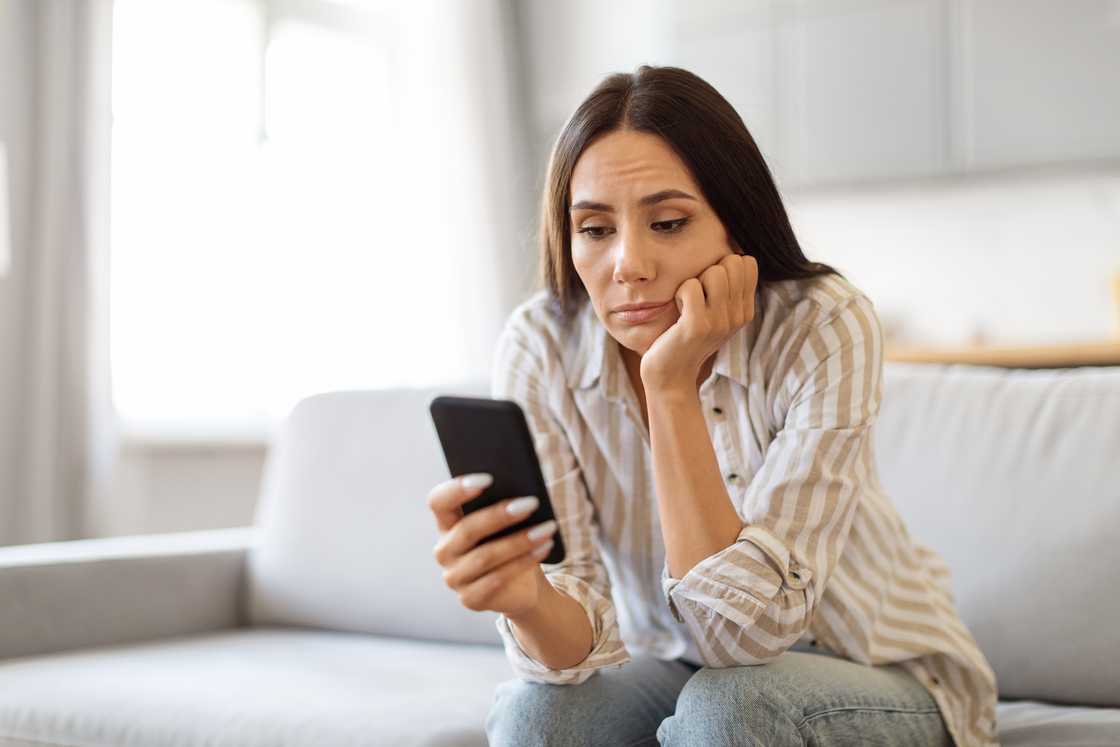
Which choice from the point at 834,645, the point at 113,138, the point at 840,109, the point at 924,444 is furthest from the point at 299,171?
the point at 834,645

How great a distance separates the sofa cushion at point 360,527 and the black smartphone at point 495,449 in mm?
915

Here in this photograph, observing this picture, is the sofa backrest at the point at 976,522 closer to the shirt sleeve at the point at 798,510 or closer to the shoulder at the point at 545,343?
the shirt sleeve at the point at 798,510

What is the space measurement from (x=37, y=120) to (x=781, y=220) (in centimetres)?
278

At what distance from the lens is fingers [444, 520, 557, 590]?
45.2 inches

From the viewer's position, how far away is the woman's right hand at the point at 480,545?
3.75 ft

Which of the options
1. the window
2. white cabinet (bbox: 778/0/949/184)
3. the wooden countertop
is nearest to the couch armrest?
the window

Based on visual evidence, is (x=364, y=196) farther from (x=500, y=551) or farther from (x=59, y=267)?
(x=500, y=551)

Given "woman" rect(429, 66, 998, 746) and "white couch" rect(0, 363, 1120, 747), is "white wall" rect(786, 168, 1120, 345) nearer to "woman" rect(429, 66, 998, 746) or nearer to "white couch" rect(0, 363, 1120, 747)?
"white couch" rect(0, 363, 1120, 747)

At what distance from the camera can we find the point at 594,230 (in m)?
1.41

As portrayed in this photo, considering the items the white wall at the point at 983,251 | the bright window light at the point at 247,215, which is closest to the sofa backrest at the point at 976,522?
the bright window light at the point at 247,215

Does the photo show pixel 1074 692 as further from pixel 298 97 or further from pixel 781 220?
pixel 298 97

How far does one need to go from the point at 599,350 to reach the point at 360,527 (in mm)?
848

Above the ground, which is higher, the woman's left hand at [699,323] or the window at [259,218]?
the window at [259,218]

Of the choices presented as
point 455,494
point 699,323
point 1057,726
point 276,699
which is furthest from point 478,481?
point 1057,726
